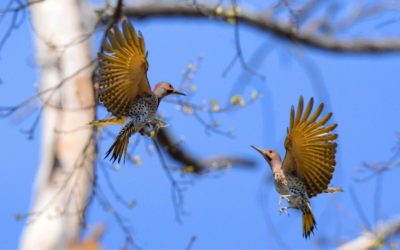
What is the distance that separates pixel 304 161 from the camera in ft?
8.88

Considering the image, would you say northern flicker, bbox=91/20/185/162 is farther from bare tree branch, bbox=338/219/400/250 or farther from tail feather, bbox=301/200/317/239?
bare tree branch, bbox=338/219/400/250

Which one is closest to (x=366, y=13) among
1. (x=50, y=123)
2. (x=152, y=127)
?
(x=50, y=123)

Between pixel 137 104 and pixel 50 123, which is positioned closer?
pixel 137 104

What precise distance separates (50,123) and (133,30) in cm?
461

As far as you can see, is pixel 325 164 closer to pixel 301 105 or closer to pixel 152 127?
pixel 301 105

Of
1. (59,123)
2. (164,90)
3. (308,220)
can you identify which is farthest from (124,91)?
(59,123)

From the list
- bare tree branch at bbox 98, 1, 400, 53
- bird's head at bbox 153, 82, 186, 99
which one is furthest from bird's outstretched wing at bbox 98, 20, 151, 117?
bare tree branch at bbox 98, 1, 400, 53

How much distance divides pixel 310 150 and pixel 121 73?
0.66 metres

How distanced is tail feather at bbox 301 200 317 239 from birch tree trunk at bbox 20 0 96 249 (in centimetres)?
335

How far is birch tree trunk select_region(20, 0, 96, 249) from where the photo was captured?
6297mm

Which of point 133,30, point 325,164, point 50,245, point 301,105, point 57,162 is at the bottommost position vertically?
point 50,245

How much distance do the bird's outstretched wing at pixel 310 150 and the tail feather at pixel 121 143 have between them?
1.69 feet

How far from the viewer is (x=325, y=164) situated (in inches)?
104

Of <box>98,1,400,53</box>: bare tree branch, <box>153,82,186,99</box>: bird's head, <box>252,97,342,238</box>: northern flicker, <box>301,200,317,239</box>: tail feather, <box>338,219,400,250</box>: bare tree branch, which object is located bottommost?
<box>338,219,400,250</box>: bare tree branch
